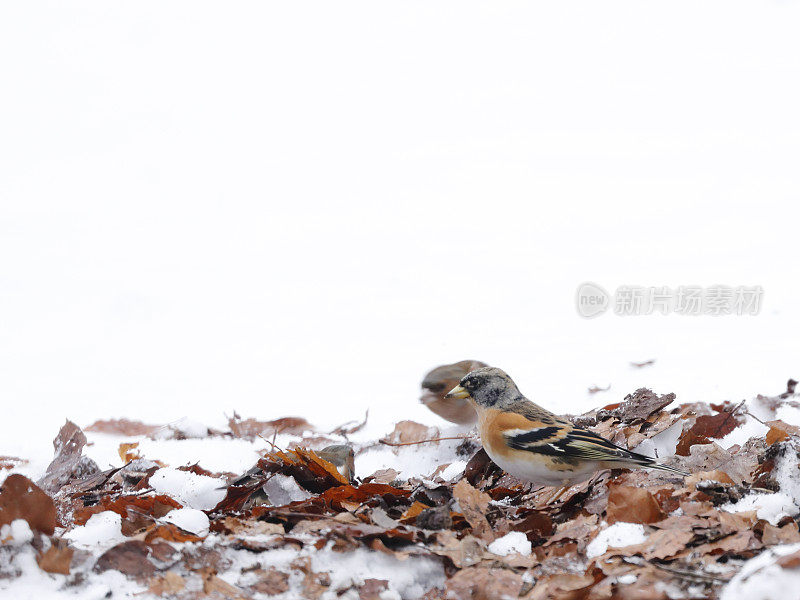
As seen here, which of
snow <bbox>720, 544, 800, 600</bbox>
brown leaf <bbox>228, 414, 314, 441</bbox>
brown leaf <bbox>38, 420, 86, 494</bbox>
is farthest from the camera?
brown leaf <bbox>228, 414, 314, 441</bbox>

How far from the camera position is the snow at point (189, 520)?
3202mm

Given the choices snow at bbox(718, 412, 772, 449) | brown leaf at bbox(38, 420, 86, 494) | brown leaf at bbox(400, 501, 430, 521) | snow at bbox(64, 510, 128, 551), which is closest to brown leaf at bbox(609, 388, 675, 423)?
snow at bbox(718, 412, 772, 449)

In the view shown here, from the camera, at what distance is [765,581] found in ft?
7.36

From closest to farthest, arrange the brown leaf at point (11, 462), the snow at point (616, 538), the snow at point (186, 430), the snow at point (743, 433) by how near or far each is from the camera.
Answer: the snow at point (616, 538), the snow at point (743, 433), the brown leaf at point (11, 462), the snow at point (186, 430)

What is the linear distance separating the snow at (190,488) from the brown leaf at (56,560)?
1.00 meters

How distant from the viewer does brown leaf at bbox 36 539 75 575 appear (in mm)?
2713

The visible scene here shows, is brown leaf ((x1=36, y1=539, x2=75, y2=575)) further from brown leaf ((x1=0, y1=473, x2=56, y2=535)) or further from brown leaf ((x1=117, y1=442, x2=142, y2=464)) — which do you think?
brown leaf ((x1=117, y1=442, x2=142, y2=464))

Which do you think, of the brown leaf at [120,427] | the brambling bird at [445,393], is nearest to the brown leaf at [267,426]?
the brown leaf at [120,427]

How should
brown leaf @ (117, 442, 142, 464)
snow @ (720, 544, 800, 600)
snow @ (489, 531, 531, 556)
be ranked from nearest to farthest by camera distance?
snow @ (720, 544, 800, 600) → snow @ (489, 531, 531, 556) → brown leaf @ (117, 442, 142, 464)

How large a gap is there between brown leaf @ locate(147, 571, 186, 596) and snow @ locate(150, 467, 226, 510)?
3.42 ft

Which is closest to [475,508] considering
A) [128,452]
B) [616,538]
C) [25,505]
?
[616,538]

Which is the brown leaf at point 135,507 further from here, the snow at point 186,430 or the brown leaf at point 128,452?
the snow at point 186,430

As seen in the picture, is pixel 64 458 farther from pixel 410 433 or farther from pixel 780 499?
pixel 780 499

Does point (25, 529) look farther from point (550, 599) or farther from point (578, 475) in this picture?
point (578, 475)
